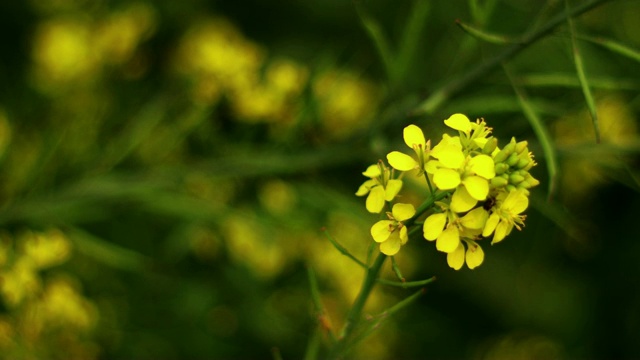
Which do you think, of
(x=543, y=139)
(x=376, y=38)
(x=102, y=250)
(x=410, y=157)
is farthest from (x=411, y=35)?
(x=102, y=250)

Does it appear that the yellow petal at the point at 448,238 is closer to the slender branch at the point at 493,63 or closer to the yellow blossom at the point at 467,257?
the yellow blossom at the point at 467,257

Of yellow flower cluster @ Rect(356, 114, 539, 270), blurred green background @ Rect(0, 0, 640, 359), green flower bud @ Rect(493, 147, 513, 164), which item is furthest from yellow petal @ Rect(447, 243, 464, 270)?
blurred green background @ Rect(0, 0, 640, 359)

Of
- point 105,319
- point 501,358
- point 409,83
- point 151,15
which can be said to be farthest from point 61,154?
point 501,358

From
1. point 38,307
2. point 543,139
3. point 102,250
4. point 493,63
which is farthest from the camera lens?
point 102,250

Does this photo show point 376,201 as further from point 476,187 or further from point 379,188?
point 476,187

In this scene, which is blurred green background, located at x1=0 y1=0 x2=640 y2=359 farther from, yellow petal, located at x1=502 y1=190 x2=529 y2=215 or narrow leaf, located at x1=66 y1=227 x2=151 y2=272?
yellow petal, located at x1=502 y1=190 x2=529 y2=215
